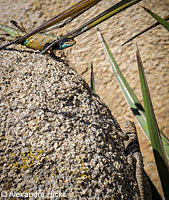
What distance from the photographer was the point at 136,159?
1.00 metres

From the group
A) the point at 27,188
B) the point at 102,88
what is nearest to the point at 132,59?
the point at 102,88

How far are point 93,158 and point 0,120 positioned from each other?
449 mm

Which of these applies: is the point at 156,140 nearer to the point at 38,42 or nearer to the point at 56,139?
the point at 56,139

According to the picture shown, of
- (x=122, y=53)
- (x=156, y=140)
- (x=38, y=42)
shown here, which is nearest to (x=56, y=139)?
(x=156, y=140)

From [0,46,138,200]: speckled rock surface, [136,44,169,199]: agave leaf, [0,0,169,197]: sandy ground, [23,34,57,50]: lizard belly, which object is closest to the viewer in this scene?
[136,44,169,199]: agave leaf

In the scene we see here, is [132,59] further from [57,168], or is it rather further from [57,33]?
[57,168]

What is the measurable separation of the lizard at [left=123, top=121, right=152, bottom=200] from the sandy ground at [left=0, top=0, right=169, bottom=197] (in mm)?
142

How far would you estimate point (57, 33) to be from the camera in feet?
5.66

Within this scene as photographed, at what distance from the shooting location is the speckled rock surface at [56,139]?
2.33 feet

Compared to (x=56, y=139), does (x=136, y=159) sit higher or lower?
lower

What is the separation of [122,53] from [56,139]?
3.35 feet

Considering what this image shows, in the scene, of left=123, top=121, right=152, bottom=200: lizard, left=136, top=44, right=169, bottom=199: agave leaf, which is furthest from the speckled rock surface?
left=136, top=44, right=169, bottom=199: agave leaf

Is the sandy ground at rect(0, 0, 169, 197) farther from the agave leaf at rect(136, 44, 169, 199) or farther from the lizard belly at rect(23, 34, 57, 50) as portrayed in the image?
the agave leaf at rect(136, 44, 169, 199)

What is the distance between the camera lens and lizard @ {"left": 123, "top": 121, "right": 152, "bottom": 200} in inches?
35.2
